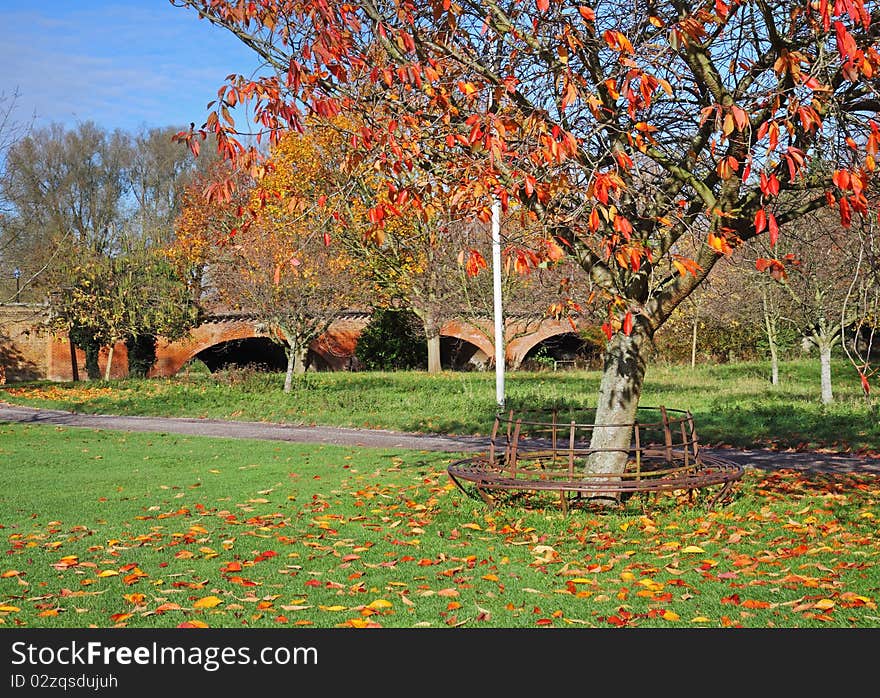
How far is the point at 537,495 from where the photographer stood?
8.84 meters

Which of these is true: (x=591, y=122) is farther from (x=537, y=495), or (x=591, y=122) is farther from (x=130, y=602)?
(x=130, y=602)

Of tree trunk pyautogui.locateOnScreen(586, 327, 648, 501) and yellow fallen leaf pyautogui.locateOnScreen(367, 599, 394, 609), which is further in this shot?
tree trunk pyautogui.locateOnScreen(586, 327, 648, 501)

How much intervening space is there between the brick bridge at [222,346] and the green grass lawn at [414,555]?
78.3ft

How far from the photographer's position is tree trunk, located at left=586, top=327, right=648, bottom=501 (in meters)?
8.60

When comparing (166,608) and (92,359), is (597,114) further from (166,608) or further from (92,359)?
(92,359)

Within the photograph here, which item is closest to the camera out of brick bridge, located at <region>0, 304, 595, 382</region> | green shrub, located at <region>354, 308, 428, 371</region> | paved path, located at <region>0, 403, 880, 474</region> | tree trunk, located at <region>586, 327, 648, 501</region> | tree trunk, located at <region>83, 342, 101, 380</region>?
tree trunk, located at <region>586, 327, 648, 501</region>

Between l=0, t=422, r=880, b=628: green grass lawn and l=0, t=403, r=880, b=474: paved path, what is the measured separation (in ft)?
3.88

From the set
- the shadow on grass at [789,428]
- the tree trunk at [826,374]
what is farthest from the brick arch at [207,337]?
the shadow on grass at [789,428]

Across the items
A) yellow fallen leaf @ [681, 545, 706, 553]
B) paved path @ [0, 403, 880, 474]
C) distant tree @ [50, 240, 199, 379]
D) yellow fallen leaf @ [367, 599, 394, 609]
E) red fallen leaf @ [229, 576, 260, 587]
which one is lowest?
red fallen leaf @ [229, 576, 260, 587]

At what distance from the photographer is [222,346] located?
38281 millimetres

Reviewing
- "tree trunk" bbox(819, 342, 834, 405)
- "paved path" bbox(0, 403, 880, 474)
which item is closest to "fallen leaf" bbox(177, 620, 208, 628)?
"paved path" bbox(0, 403, 880, 474)

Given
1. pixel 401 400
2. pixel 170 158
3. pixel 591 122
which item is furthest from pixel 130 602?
pixel 170 158

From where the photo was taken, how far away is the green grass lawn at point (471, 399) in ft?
45.8

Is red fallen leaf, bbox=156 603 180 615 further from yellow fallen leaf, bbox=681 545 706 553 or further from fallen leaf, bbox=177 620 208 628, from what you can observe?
yellow fallen leaf, bbox=681 545 706 553
